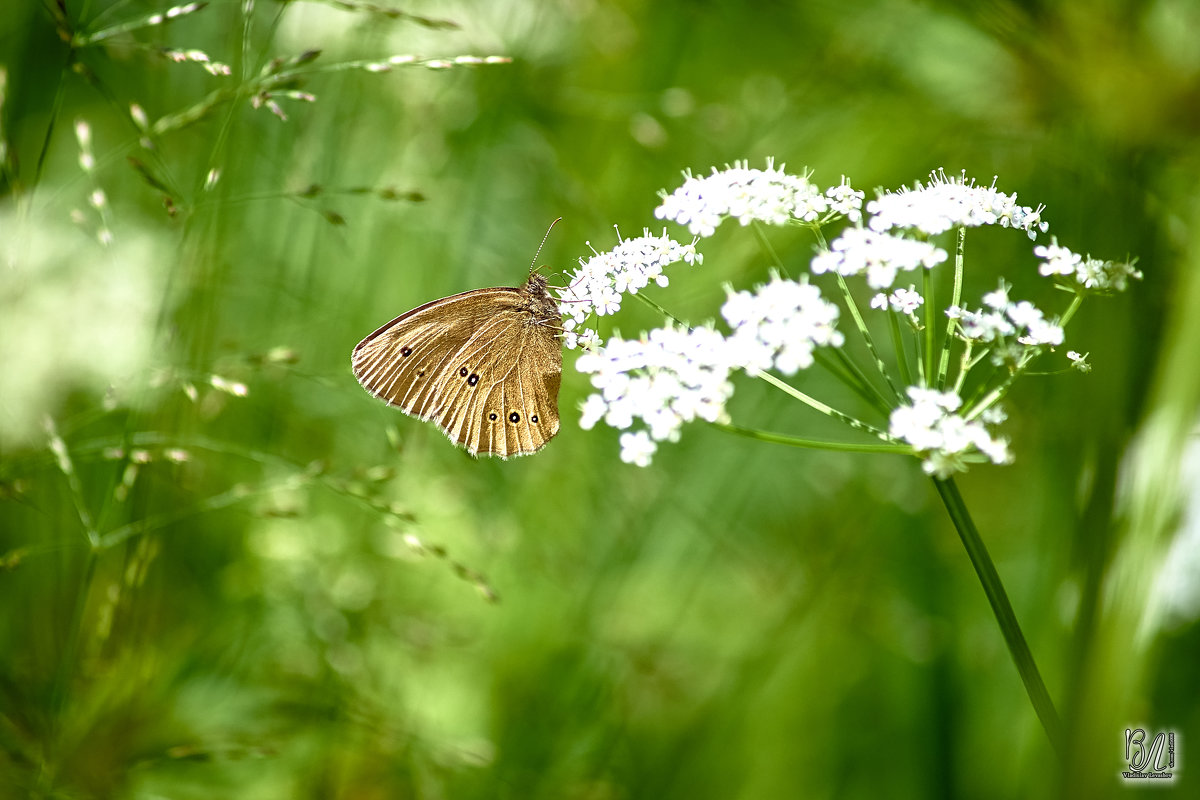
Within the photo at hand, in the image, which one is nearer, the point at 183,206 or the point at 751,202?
the point at 751,202

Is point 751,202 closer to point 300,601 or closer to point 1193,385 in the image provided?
point 1193,385

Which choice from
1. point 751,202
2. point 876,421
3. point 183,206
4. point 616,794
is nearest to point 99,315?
point 183,206

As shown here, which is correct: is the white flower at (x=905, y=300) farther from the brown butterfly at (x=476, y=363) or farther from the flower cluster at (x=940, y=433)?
the brown butterfly at (x=476, y=363)

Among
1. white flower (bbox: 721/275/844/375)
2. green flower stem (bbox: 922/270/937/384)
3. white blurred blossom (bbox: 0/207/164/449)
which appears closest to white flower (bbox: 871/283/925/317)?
green flower stem (bbox: 922/270/937/384)

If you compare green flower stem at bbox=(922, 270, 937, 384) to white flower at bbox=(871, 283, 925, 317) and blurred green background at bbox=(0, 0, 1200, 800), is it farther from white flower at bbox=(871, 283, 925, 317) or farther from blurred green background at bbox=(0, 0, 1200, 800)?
blurred green background at bbox=(0, 0, 1200, 800)

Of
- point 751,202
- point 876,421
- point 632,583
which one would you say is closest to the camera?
point 751,202
